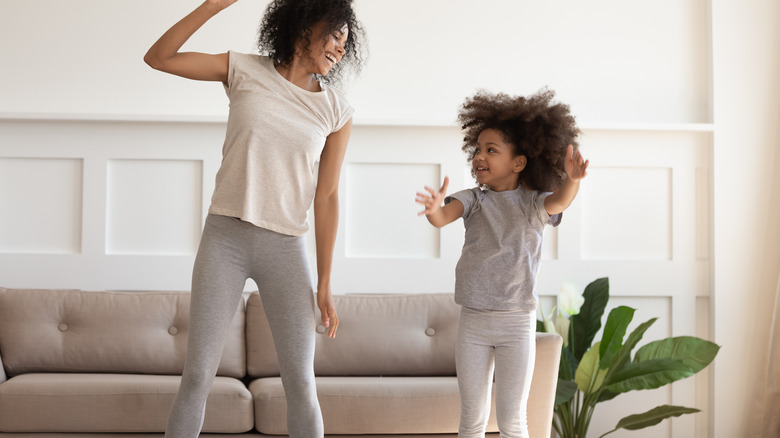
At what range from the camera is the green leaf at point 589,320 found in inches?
118

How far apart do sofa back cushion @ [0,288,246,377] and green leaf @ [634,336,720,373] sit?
148 centimetres

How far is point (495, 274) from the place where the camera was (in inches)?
81.0

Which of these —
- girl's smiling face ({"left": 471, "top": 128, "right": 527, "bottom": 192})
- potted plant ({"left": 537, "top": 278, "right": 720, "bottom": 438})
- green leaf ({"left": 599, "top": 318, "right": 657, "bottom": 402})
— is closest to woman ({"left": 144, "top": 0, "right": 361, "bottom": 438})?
girl's smiling face ({"left": 471, "top": 128, "right": 527, "bottom": 192})

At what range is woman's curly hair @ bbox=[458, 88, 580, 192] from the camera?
2.16m

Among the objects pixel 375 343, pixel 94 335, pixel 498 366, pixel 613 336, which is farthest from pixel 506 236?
pixel 94 335

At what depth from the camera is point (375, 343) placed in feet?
9.21

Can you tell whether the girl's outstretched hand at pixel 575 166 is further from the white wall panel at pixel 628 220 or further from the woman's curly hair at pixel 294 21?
the white wall panel at pixel 628 220

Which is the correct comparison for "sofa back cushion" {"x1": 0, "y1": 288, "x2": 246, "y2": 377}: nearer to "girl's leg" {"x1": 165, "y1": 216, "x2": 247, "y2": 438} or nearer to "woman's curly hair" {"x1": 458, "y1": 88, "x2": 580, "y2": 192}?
"girl's leg" {"x1": 165, "y1": 216, "x2": 247, "y2": 438}

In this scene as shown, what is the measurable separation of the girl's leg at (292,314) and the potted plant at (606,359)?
4.08 feet

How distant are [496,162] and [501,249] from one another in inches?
9.8

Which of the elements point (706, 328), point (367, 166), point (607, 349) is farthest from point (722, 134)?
point (367, 166)

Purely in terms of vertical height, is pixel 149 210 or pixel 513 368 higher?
pixel 149 210

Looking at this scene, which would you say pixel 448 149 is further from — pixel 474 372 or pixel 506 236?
pixel 474 372

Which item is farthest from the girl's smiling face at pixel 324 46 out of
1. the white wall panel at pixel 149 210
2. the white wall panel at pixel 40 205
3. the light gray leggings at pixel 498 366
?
the white wall panel at pixel 40 205
